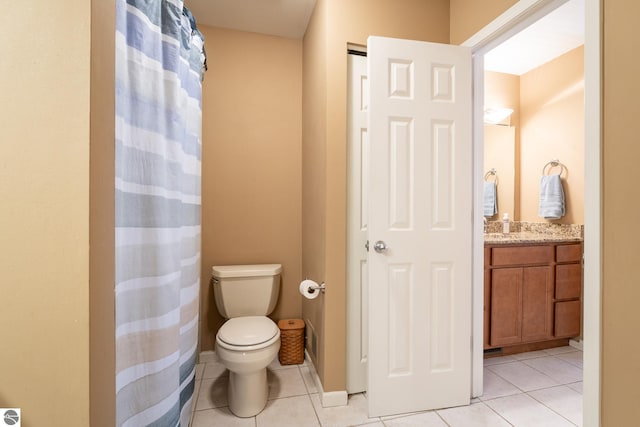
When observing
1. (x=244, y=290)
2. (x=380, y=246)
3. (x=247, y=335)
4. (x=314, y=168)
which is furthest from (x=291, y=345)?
(x=314, y=168)

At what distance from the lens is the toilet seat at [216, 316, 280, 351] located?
163 centimetres

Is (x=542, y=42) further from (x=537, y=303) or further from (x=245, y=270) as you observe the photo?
(x=245, y=270)

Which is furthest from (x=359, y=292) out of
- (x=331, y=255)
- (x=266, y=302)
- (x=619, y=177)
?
(x=619, y=177)

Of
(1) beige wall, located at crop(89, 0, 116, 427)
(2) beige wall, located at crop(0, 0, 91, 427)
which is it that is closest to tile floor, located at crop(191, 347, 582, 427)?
(1) beige wall, located at crop(89, 0, 116, 427)

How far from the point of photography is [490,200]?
3121mm

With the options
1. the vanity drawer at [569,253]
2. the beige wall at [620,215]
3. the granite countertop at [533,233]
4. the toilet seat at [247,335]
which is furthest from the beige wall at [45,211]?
the vanity drawer at [569,253]

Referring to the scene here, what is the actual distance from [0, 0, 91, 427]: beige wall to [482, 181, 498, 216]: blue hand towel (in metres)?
3.31

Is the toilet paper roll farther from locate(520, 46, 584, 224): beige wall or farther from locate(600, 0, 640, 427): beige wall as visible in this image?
locate(520, 46, 584, 224): beige wall

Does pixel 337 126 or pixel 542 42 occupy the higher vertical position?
pixel 542 42

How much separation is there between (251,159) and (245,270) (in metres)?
0.88

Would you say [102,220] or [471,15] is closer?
[102,220]

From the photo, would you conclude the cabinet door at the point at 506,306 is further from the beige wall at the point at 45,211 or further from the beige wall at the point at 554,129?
the beige wall at the point at 45,211

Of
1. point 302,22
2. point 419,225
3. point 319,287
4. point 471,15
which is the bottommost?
point 319,287

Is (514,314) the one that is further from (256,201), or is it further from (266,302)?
(256,201)
